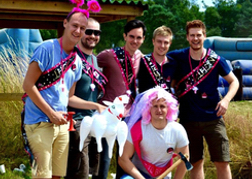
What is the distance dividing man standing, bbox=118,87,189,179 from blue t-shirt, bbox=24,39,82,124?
819 mm

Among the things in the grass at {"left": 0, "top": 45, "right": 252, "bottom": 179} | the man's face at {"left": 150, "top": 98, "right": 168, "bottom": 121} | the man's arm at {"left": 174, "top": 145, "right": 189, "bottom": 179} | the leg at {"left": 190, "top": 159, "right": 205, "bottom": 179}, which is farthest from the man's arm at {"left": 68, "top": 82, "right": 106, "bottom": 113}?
the grass at {"left": 0, "top": 45, "right": 252, "bottom": 179}

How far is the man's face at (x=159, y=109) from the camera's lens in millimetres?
3852

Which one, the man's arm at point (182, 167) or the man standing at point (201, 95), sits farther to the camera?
the man standing at point (201, 95)

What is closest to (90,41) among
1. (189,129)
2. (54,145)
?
(54,145)

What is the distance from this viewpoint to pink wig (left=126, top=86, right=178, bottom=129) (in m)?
3.86

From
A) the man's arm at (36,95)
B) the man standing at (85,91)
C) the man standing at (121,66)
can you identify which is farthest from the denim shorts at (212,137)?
the man's arm at (36,95)

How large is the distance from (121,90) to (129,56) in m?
0.36

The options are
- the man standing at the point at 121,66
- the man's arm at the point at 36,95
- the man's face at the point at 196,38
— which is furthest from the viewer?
the man's face at the point at 196,38

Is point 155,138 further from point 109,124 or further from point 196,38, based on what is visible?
point 196,38

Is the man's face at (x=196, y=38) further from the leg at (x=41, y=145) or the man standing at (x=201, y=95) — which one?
the leg at (x=41, y=145)

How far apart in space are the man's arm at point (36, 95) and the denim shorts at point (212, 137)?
162 centimetres

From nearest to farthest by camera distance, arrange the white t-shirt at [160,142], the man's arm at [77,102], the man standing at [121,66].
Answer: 1. the man's arm at [77,102]
2. the white t-shirt at [160,142]
3. the man standing at [121,66]

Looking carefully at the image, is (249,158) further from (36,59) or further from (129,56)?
(36,59)

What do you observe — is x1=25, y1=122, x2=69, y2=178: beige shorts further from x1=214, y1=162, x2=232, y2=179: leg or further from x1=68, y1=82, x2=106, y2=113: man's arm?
x1=214, y1=162, x2=232, y2=179: leg
